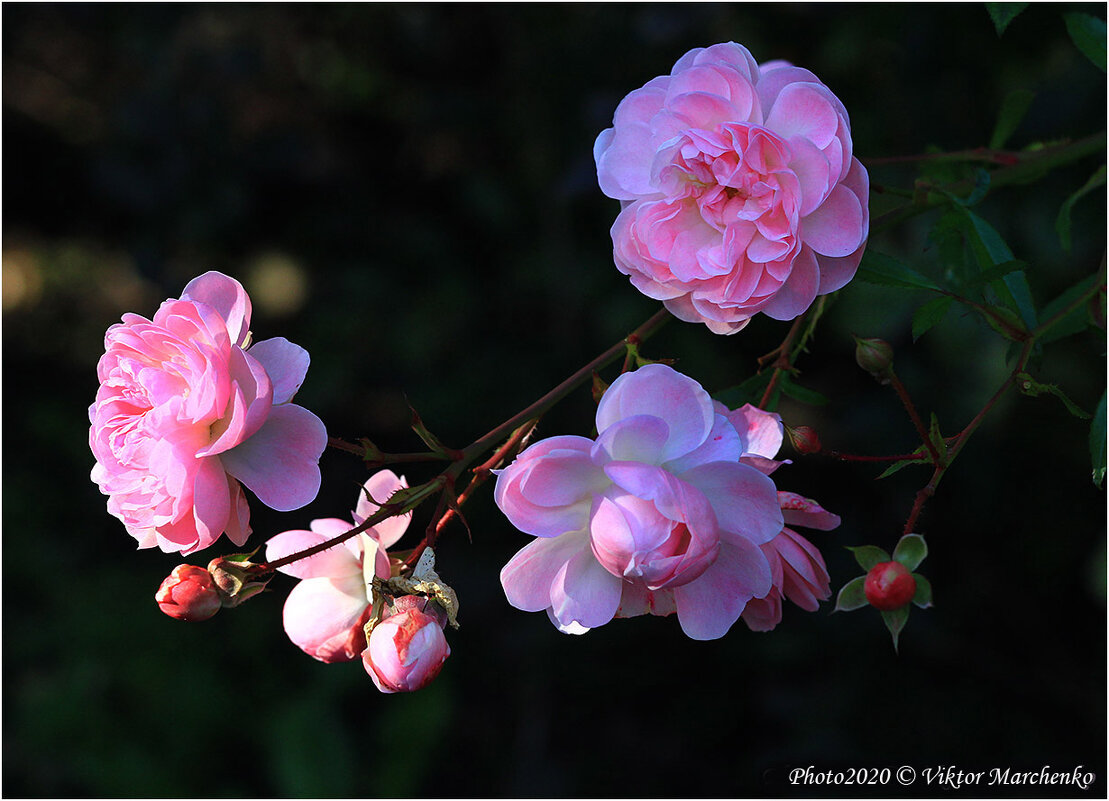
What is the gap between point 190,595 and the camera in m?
0.69

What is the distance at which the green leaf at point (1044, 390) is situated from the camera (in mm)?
701

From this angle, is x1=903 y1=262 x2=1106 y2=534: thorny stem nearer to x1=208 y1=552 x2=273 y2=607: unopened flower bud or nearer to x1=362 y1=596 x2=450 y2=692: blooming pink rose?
x1=362 y1=596 x2=450 y2=692: blooming pink rose

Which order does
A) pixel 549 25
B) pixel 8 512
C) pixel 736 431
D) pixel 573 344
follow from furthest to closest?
pixel 8 512, pixel 573 344, pixel 549 25, pixel 736 431

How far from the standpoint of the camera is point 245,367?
2.31 feet

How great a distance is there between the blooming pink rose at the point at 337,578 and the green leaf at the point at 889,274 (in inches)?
16.5

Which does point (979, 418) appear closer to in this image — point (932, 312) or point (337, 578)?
point (932, 312)

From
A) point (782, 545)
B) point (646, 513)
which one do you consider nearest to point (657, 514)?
point (646, 513)

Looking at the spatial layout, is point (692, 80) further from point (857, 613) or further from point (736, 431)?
point (857, 613)

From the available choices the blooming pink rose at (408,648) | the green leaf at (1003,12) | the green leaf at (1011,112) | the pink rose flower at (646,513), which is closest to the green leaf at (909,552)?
the pink rose flower at (646,513)

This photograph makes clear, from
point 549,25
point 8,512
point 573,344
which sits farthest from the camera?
point 8,512

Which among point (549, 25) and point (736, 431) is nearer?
point (736, 431)

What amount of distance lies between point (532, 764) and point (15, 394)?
1.64 meters

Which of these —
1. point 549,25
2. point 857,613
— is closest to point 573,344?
point 549,25

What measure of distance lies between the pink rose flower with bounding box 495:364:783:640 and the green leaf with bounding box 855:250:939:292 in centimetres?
19
